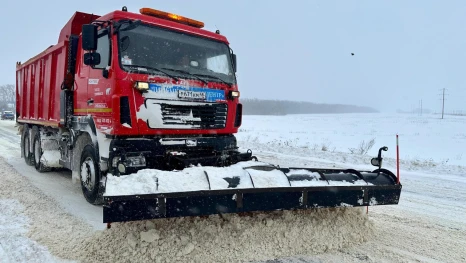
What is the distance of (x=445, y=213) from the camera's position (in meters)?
5.36

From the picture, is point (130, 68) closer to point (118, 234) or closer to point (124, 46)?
point (124, 46)

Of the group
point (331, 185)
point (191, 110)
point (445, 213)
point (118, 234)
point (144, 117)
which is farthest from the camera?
point (445, 213)

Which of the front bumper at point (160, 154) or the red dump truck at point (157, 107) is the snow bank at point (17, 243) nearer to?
the red dump truck at point (157, 107)

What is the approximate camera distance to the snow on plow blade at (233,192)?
306cm

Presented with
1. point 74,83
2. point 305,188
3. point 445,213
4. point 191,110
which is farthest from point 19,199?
point 445,213

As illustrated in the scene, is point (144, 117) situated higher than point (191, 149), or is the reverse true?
point (144, 117)

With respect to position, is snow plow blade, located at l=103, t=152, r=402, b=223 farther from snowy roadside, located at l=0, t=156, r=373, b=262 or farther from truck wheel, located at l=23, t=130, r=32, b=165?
truck wheel, located at l=23, t=130, r=32, b=165

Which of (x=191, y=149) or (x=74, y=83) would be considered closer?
(x=191, y=149)

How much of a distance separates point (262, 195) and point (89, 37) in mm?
3057

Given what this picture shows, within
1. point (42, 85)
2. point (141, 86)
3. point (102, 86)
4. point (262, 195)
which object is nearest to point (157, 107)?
point (141, 86)

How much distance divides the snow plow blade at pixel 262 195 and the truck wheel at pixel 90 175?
2171mm

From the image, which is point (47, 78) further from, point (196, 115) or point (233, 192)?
point (233, 192)

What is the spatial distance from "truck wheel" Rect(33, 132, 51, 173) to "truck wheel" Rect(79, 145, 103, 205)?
307 centimetres

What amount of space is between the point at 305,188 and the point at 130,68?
8.72ft
